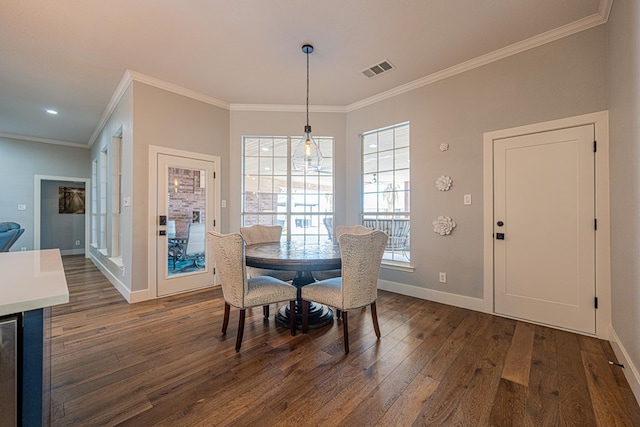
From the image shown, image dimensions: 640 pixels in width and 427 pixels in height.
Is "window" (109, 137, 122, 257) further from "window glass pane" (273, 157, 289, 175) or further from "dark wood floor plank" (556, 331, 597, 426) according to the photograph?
"dark wood floor plank" (556, 331, 597, 426)

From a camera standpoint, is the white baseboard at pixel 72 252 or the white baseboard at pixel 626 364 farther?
the white baseboard at pixel 72 252

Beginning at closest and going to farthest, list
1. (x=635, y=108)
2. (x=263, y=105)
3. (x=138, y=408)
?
(x=138, y=408)
(x=635, y=108)
(x=263, y=105)

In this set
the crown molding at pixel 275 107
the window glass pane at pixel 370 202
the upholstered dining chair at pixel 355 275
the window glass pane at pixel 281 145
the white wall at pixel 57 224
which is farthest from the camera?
the white wall at pixel 57 224

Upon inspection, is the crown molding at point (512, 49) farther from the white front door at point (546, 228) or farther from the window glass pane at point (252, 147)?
the window glass pane at point (252, 147)

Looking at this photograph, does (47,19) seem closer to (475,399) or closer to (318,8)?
(318,8)

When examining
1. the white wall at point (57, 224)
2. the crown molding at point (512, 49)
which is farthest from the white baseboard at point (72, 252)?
the crown molding at point (512, 49)

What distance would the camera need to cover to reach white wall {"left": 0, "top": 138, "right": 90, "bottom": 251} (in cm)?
572

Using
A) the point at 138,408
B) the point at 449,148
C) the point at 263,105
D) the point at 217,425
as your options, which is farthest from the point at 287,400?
the point at 263,105

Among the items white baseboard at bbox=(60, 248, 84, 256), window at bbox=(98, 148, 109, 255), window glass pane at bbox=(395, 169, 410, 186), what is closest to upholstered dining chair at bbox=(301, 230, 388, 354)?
window glass pane at bbox=(395, 169, 410, 186)

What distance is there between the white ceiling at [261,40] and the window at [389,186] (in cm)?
66

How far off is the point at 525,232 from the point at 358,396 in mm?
2318

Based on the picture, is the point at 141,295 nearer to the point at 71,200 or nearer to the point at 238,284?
the point at 238,284

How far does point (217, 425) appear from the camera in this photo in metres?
1.40

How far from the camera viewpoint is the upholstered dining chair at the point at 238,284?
2.12m
